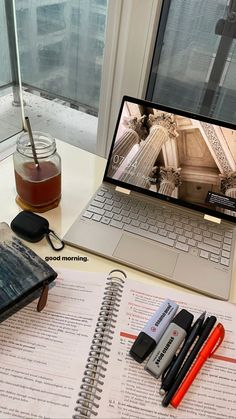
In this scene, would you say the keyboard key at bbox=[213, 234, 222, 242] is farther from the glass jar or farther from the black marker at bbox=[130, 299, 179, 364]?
the glass jar

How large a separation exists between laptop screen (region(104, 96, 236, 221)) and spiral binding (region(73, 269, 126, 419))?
0.84ft

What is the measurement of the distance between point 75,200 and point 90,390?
1.46 feet

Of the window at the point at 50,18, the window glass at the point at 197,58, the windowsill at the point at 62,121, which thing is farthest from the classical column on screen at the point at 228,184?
the window at the point at 50,18

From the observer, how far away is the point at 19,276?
0.59 metres

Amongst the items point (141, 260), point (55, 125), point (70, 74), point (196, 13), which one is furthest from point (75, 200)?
point (70, 74)

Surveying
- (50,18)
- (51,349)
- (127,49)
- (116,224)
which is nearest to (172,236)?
(116,224)

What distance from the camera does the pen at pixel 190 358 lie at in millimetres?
498

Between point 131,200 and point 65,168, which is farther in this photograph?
point 65,168

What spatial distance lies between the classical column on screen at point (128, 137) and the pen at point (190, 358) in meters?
0.41

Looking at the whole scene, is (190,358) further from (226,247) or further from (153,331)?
(226,247)

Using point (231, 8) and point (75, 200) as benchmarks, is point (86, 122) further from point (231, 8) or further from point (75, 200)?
point (75, 200)

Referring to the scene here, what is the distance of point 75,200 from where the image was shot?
838 millimetres

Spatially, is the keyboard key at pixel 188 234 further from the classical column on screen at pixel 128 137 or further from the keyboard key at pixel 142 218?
the classical column on screen at pixel 128 137

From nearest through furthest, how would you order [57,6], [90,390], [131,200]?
[90,390], [131,200], [57,6]
